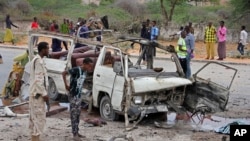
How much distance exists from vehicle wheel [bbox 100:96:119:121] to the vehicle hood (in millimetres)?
875

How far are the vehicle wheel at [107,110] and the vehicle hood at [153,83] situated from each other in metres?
0.88

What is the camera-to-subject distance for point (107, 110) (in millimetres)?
11148

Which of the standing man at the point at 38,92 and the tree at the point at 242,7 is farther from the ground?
the tree at the point at 242,7

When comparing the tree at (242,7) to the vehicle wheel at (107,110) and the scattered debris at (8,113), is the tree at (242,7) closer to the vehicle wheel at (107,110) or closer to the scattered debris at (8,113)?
the vehicle wheel at (107,110)

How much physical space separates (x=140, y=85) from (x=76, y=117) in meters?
1.61

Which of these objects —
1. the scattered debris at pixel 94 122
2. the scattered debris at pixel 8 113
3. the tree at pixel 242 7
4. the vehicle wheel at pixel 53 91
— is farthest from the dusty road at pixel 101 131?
the tree at pixel 242 7

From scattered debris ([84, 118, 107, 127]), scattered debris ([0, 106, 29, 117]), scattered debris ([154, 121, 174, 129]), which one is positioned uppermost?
scattered debris ([0, 106, 29, 117])

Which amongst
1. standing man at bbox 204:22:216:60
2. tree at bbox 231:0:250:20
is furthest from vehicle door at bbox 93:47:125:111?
tree at bbox 231:0:250:20

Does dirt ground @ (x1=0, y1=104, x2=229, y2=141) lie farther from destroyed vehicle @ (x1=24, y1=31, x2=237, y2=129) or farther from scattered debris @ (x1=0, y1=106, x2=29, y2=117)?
destroyed vehicle @ (x1=24, y1=31, x2=237, y2=129)

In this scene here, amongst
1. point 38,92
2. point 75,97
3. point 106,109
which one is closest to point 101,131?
point 75,97

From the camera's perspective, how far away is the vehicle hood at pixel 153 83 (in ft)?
34.0

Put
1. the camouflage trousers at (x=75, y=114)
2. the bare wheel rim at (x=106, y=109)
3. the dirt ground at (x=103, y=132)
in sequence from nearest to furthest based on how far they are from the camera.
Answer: the camouflage trousers at (x=75, y=114) < the dirt ground at (x=103, y=132) < the bare wheel rim at (x=106, y=109)

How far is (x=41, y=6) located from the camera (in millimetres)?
63188

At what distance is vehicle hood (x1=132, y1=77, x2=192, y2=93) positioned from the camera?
1038 cm
